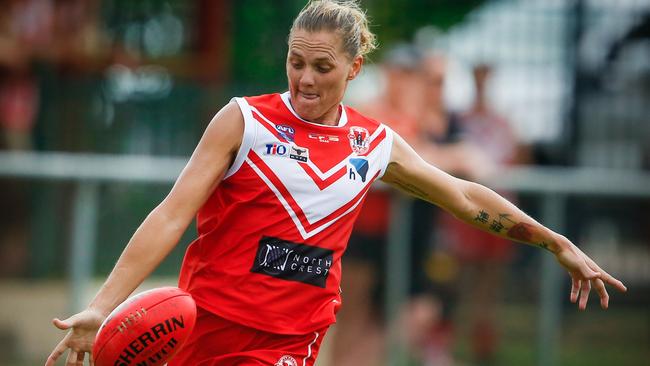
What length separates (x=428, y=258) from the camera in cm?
882

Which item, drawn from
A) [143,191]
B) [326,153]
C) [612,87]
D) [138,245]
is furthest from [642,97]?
[138,245]

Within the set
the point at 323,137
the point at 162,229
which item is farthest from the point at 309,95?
the point at 162,229

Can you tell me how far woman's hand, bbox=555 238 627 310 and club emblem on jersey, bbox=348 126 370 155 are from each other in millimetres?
1029

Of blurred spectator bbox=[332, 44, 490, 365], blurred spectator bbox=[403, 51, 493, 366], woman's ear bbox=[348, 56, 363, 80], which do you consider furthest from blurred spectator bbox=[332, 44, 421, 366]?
woman's ear bbox=[348, 56, 363, 80]

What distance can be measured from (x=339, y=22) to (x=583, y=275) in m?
1.57

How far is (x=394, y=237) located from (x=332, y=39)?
4.26 m

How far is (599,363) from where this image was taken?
975cm

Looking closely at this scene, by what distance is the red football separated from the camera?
4.17m

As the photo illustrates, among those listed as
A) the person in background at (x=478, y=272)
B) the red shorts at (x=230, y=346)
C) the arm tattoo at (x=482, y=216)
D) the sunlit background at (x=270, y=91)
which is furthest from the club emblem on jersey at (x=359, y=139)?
the person in background at (x=478, y=272)

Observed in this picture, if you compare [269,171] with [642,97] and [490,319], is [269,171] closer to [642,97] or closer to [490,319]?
[490,319]

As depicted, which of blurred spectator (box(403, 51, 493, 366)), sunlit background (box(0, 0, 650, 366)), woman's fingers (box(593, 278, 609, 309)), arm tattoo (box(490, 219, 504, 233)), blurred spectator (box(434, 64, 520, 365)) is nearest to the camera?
woman's fingers (box(593, 278, 609, 309))

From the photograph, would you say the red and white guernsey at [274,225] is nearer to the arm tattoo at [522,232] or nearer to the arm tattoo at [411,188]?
the arm tattoo at [411,188]

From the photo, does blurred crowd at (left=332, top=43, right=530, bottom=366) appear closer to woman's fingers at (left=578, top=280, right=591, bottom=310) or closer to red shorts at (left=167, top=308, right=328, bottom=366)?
woman's fingers at (left=578, top=280, right=591, bottom=310)

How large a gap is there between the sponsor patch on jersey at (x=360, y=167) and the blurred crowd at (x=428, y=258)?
3.57 meters
